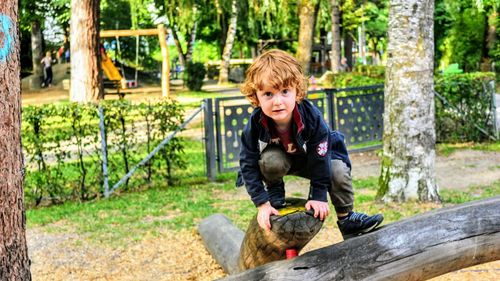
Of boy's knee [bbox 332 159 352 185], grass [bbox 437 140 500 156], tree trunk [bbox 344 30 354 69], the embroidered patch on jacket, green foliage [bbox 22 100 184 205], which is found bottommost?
grass [bbox 437 140 500 156]

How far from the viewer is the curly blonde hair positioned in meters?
2.74

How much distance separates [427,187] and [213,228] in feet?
9.61

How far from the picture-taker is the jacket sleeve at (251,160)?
288 cm

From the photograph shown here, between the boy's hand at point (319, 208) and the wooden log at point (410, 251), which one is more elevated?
the boy's hand at point (319, 208)

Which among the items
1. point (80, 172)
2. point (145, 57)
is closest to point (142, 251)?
point (80, 172)

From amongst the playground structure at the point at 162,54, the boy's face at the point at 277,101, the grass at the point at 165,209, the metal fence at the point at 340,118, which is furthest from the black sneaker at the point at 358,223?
the playground structure at the point at 162,54

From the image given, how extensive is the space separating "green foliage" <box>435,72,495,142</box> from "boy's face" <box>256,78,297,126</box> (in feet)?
39.0

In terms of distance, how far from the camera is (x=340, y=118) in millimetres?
13328

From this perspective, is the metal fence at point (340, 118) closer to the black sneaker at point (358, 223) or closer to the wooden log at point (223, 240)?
the wooden log at point (223, 240)

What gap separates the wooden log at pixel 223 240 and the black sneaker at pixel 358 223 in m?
2.26

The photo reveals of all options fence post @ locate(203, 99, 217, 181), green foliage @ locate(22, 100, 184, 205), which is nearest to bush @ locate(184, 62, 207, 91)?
fence post @ locate(203, 99, 217, 181)

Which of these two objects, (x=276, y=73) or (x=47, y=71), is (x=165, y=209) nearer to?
(x=276, y=73)

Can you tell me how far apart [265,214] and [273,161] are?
9.3 inches

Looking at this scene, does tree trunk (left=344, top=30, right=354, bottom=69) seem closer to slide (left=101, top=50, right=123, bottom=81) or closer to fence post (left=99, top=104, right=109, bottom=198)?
slide (left=101, top=50, right=123, bottom=81)
